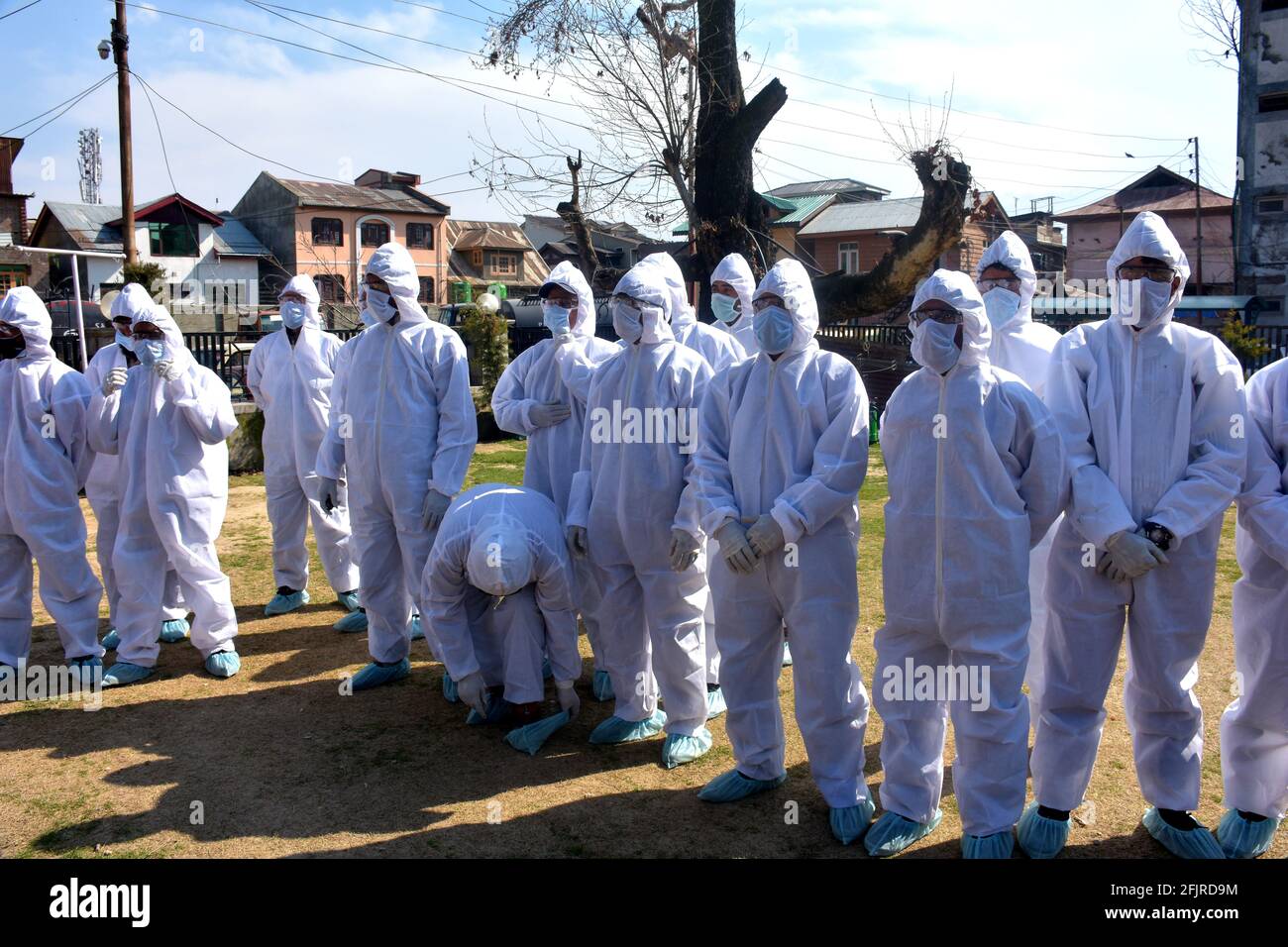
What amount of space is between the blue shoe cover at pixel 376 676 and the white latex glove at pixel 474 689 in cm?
91

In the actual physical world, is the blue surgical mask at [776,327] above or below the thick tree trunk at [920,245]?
below

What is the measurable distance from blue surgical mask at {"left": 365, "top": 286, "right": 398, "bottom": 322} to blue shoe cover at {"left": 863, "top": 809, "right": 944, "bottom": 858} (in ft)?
11.2

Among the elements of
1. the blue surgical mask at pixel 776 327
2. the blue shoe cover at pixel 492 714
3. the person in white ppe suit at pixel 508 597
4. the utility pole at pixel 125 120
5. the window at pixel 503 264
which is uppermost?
the window at pixel 503 264

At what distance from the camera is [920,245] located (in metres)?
8.45

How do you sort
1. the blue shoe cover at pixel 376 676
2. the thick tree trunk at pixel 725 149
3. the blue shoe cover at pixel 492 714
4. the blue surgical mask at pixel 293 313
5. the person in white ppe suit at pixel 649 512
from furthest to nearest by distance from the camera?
the thick tree trunk at pixel 725 149, the blue surgical mask at pixel 293 313, the blue shoe cover at pixel 376 676, the blue shoe cover at pixel 492 714, the person in white ppe suit at pixel 649 512

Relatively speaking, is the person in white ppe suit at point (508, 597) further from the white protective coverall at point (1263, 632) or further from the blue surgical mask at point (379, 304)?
the white protective coverall at point (1263, 632)

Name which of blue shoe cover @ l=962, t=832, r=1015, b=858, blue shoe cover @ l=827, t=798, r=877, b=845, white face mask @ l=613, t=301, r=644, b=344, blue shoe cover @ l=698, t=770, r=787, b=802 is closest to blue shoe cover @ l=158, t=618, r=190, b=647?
white face mask @ l=613, t=301, r=644, b=344

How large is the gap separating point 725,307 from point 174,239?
3525cm

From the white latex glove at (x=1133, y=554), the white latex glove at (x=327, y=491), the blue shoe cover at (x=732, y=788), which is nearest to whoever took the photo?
the white latex glove at (x=1133, y=554)

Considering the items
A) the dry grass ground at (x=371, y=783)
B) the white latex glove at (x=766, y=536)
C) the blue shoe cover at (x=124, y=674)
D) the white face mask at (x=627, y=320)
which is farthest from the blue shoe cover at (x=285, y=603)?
the white latex glove at (x=766, y=536)

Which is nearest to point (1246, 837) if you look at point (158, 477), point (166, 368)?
point (158, 477)

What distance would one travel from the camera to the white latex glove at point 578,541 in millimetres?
4684

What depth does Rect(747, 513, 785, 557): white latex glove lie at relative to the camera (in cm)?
371

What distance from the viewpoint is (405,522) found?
5.23m
